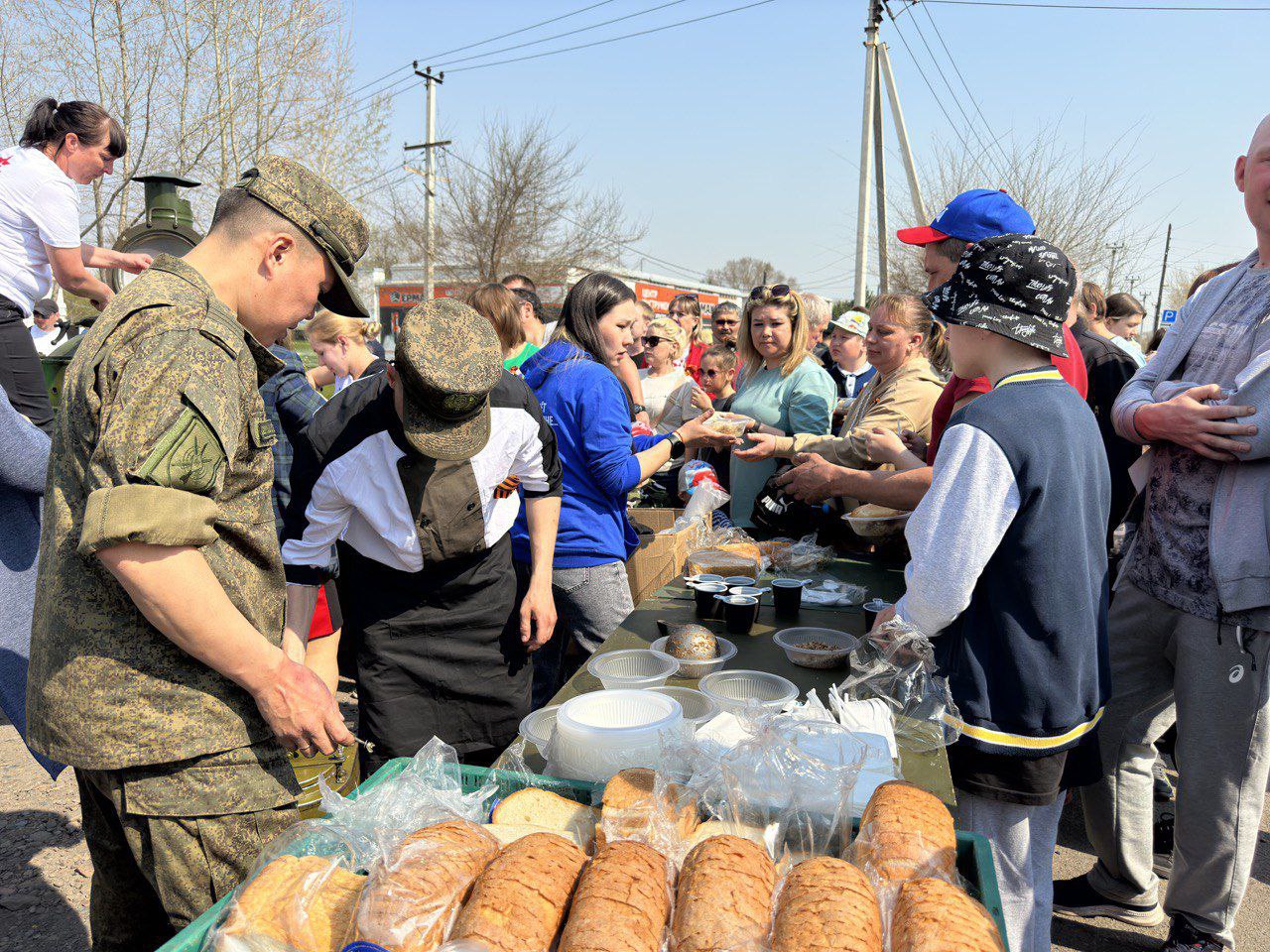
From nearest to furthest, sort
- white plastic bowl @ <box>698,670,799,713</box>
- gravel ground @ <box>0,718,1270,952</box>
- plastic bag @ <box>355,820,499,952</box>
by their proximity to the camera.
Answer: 1. plastic bag @ <box>355,820,499,952</box>
2. white plastic bowl @ <box>698,670,799,713</box>
3. gravel ground @ <box>0,718,1270,952</box>

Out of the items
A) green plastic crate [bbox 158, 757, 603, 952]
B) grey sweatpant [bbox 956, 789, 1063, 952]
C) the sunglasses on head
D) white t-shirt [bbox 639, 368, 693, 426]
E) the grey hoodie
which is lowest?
grey sweatpant [bbox 956, 789, 1063, 952]

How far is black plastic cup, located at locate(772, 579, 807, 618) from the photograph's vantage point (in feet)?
9.18

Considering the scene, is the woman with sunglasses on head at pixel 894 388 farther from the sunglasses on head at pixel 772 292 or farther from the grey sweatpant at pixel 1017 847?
the grey sweatpant at pixel 1017 847

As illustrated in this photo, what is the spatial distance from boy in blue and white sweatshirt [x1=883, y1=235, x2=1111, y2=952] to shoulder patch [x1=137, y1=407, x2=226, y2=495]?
5.18ft

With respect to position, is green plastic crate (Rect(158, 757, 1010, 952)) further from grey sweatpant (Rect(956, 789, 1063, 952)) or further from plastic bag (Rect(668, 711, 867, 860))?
grey sweatpant (Rect(956, 789, 1063, 952))

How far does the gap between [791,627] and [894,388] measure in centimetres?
150

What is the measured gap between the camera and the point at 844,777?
53.4 inches

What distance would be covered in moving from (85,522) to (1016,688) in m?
2.00

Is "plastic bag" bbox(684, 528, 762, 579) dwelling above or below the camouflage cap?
below

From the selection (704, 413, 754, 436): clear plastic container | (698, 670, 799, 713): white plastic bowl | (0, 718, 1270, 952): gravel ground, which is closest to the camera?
(698, 670, 799, 713): white plastic bowl

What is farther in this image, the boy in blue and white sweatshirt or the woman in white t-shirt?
the woman in white t-shirt

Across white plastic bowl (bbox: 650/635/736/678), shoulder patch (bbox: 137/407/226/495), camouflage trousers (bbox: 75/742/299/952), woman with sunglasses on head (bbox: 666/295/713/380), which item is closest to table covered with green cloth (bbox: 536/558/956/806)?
white plastic bowl (bbox: 650/635/736/678)

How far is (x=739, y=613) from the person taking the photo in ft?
8.54

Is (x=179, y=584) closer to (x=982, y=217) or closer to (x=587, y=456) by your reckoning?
(x=587, y=456)
